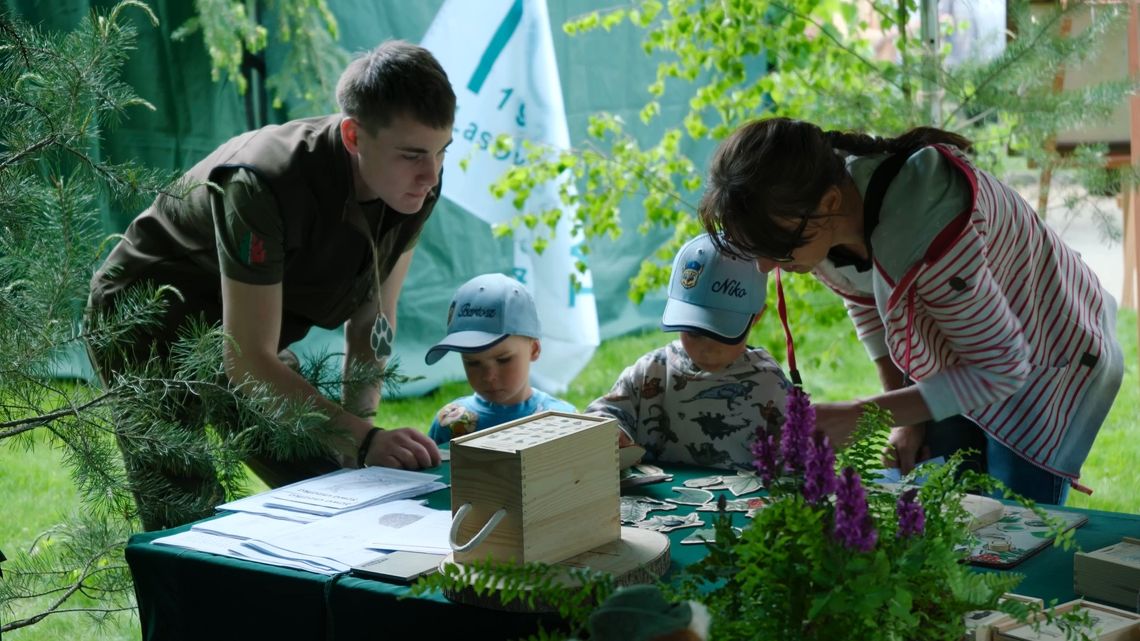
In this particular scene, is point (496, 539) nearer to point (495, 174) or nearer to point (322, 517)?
point (322, 517)

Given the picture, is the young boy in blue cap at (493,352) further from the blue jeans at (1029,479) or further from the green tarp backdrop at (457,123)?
the green tarp backdrop at (457,123)

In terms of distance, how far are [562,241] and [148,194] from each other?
3.10m

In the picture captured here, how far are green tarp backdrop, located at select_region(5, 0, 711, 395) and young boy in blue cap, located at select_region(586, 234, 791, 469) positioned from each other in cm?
209

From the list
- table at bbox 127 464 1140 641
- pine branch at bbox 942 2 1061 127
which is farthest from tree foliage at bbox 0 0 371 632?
pine branch at bbox 942 2 1061 127

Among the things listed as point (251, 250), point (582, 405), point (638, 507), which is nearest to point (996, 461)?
point (638, 507)

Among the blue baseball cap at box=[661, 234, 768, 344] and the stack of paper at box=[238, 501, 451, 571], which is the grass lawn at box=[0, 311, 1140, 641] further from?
the blue baseball cap at box=[661, 234, 768, 344]

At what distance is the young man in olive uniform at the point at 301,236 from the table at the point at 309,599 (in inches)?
10.5

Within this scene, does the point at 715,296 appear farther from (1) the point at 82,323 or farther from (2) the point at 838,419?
(1) the point at 82,323

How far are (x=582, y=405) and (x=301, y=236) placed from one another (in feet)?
8.49

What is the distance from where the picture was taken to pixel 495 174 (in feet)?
14.5

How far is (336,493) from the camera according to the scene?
73.0 inches

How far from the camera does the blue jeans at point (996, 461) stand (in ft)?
6.59

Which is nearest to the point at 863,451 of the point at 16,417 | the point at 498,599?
the point at 498,599

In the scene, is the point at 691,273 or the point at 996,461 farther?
the point at 691,273
